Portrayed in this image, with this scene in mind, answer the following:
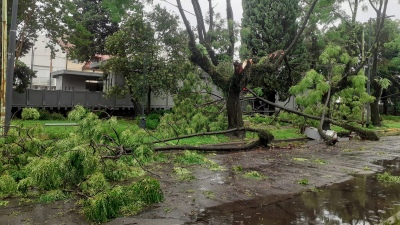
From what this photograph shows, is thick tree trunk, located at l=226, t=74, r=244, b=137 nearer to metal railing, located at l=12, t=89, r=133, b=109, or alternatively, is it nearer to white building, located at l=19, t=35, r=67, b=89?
metal railing, located at l=12, t=89, r=133, b=109

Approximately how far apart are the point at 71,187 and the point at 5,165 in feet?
6.24

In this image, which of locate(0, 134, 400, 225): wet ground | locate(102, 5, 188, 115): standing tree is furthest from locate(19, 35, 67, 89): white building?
locate(0, 134, 400, 225): wet ground

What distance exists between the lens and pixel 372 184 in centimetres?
771

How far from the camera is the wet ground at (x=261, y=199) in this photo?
16.8 feet

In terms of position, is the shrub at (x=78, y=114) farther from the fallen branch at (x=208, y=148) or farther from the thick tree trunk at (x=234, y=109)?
the thick tree trunk at (x=234, y=109)

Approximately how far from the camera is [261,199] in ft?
20.5

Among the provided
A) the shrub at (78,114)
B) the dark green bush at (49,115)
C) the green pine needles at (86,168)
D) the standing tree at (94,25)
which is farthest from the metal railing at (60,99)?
the shrub at (78,114)

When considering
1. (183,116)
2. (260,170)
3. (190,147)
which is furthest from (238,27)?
(260,170)

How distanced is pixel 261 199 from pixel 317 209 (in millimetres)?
937

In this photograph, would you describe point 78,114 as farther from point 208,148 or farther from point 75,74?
point 75,74

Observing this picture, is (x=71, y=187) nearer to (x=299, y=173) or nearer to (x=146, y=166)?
(x=146, y=166)

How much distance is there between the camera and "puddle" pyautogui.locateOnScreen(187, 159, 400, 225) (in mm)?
5148

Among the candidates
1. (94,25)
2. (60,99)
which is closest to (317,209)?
(60,99)

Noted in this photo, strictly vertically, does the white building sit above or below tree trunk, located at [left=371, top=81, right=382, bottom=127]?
above
